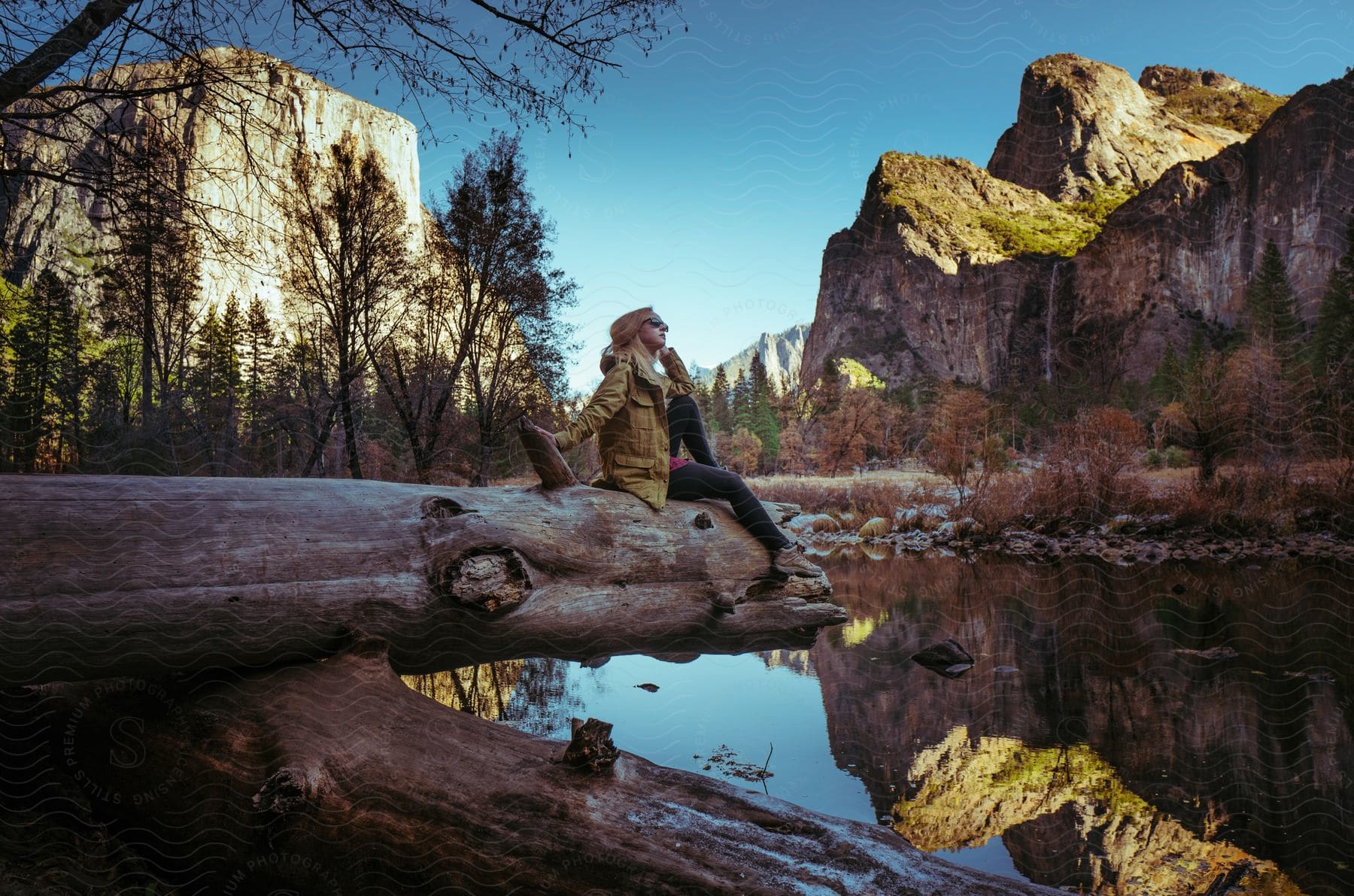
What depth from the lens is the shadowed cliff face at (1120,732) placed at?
3281 millimetres

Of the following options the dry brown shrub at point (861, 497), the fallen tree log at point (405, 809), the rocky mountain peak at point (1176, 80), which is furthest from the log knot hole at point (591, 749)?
the rocky mountain peak at point (1176, 80)

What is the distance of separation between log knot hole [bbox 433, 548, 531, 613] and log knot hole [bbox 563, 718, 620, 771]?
62 cm

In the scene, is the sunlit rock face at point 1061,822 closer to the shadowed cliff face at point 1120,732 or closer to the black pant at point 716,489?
the shadowed cliff face at point 1120,732

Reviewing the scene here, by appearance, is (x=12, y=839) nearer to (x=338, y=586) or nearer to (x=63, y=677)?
(x=63, y=677)

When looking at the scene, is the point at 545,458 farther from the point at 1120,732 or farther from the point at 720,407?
the point at 720,407

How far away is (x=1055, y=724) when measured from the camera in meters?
4.69

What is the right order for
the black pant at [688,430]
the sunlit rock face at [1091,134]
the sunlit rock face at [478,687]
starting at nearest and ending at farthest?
the black pant at [688,430] < the sunlit rock face at [478,687] < the sunlit rock face at [1091,134]

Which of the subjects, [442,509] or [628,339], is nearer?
[442,509]

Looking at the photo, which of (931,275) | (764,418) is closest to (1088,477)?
(764,418)

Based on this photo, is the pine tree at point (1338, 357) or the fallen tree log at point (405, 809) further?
the pine tree at point (1338, 357)

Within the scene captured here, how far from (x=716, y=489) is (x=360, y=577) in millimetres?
1716

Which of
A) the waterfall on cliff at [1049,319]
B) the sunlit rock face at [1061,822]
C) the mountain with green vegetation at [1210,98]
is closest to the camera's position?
the sunlit rock face at [1061,822]

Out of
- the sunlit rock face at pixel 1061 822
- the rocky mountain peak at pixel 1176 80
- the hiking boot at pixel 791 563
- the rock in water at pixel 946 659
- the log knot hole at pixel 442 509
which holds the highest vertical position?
the rocky mountain peak at pixel 1176 80

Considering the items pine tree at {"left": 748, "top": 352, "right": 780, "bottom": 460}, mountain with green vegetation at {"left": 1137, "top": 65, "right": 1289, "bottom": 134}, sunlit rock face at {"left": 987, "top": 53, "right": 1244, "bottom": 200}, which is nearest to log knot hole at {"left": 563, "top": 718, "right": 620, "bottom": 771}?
pine tree at {"left": 748, "top": 352, "right": 780, "bottom": 460}
